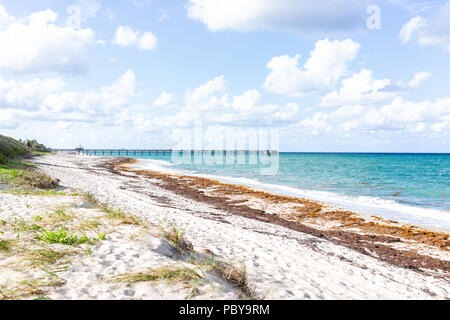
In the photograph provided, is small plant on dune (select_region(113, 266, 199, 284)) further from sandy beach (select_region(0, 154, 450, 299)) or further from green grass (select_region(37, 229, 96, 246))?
green grass (select_region(37, 229, 96, 246))

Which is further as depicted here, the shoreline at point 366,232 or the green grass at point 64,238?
the shoreline at point 366,232

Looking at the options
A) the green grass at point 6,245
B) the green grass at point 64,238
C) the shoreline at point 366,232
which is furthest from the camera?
the shoreline at point 366,232

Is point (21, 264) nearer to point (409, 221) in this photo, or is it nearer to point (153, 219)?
point (153, 219)

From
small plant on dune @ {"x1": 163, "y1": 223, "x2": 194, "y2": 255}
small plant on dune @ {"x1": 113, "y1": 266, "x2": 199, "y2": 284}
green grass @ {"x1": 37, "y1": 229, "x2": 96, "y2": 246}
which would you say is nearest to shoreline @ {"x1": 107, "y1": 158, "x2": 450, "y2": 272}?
small plant on dune @ {"x1": 163, "y1": 223, "x2": 194, "y2": 255}

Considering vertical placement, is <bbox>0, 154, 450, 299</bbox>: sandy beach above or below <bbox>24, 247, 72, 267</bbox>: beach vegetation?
below

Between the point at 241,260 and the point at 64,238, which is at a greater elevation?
the point at 64,238

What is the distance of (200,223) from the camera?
10531 mm

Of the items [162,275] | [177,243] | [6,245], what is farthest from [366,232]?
[6,245]

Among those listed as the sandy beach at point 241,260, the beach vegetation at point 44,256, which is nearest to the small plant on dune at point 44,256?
the beach vegetation at point 44,256

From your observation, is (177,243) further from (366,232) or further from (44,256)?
(366,232)

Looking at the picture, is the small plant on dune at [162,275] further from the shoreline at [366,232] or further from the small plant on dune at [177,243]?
the shoreline at [366,232]

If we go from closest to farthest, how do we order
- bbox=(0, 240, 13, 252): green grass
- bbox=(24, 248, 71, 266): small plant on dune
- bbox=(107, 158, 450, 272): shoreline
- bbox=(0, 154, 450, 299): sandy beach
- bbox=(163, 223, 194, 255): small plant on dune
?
bbox=(0, 154, 450, 299): sandy beach
bbox=(24, 248, 71, 266): small plant on dune
bbox=(0, 240, 13, 252): green grass
bbox=(163, 223, 194, 255): small plant on dune
bbox=(107, 158, 450, 272): shoreline
